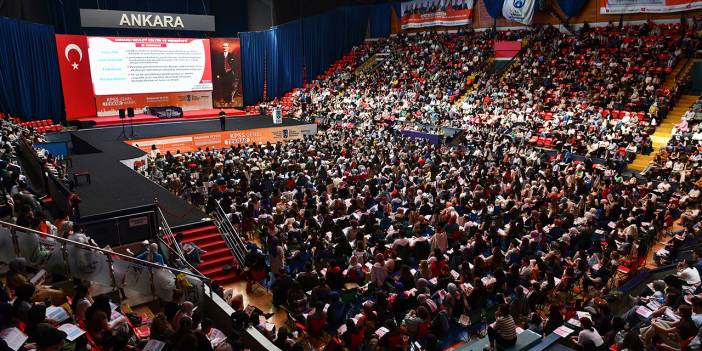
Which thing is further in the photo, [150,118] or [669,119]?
[150,118]

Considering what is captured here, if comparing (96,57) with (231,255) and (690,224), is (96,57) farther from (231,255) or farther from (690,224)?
(690,224)

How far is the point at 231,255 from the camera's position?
1119 centimetres

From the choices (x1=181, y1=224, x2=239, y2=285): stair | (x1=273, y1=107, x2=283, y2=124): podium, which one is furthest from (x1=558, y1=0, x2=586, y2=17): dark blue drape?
(x1=181, y1=224, x2=239, y2=285): stair

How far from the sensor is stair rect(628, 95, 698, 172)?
58.1ft

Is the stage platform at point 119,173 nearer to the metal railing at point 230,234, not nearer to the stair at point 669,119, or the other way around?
the metal railing at point 230,234

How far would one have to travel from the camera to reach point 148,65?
2839 centimetres

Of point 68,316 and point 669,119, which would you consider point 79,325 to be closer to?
point 68,316

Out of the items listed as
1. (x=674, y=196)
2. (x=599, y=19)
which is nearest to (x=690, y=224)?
(x=674, y=196)

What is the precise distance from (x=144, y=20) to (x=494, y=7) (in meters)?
22.0

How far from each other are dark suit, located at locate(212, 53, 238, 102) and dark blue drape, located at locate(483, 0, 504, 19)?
17.3 meters

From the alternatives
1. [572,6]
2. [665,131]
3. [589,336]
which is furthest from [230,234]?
[572,6]

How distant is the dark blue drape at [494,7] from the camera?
3188cm

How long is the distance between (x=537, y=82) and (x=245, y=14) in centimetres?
2128

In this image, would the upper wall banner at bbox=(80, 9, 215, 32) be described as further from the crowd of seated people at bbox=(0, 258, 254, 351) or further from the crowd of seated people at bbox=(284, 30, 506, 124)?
the crowd of seated people at bbox=(0, 258, 254, 351)
